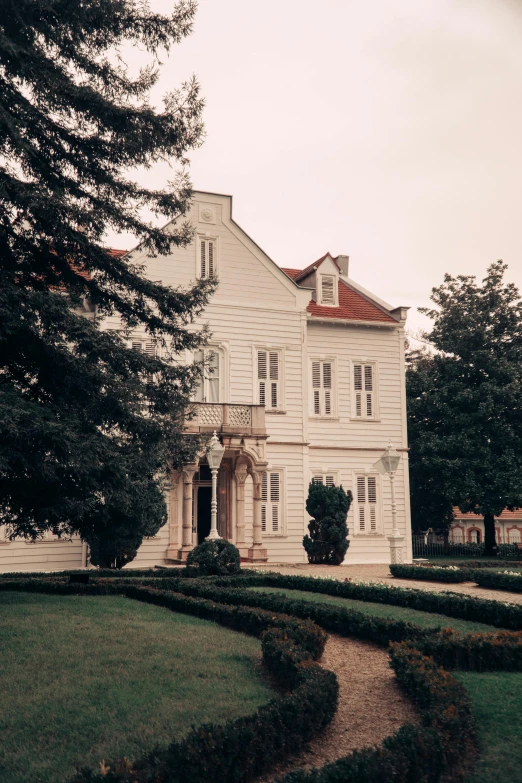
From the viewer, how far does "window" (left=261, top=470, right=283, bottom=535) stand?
28.8 m

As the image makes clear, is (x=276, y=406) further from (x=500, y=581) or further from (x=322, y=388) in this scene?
(x=500, y=581)

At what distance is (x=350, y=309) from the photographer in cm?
3238

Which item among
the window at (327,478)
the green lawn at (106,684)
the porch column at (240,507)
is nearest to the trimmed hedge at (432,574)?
the porch column at (240,507)

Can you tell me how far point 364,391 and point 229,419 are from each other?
7217mm

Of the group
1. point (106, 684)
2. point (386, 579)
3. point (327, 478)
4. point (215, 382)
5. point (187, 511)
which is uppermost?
point (215, 382)

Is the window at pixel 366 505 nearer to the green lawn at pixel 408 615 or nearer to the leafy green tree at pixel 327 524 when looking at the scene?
the leafy green tree at pixel 327 524

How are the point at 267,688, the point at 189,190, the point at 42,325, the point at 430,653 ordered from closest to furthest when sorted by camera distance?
the point at 267,688, the point at 430,653, the point at 42,325, the point at 189,190

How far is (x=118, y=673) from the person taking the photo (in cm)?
877

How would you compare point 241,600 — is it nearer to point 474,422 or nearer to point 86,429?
point 86,429

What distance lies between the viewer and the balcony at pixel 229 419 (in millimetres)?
26328

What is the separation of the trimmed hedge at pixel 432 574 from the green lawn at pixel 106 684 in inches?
351

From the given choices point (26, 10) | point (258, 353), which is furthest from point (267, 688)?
point (258, 353)

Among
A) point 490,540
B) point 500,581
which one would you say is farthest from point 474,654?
point 490,540

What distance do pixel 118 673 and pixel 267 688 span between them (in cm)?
174
